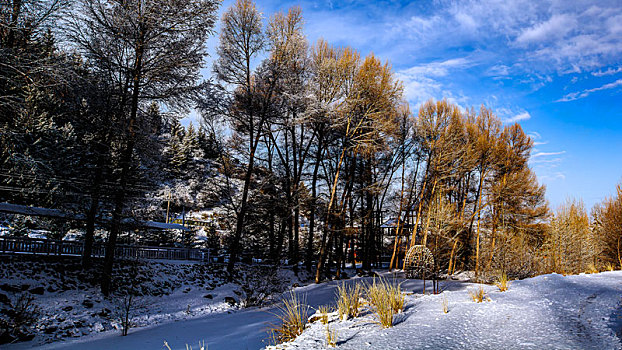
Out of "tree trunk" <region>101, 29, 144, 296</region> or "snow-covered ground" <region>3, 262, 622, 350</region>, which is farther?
"tree trunk" <region>101, 29, 144, 296</region>

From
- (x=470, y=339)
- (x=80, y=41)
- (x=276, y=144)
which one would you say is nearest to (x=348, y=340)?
(x=470, y=339)

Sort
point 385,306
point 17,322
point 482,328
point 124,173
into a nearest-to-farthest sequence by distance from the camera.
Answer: point 482,328 < point 385,306 < point 17,322 < point 124,173

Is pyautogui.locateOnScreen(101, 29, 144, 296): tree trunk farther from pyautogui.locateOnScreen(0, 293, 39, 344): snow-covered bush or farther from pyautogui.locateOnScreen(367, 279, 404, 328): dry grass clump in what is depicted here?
pyautogui.locateOnScreen(367, 279, 404, 328): dry grass clump

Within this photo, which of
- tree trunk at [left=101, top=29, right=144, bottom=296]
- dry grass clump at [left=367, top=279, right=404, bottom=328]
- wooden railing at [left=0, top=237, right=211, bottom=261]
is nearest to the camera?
dry grass clump at [left=367, top=279, right=404, bottom=328]

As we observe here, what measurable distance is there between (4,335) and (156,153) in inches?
258

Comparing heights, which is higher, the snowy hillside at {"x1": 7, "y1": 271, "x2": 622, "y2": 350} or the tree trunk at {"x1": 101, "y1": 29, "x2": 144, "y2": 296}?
the tree trunk at {"x1": 101, "y1": 29, "x2": 144, "y2": 296}

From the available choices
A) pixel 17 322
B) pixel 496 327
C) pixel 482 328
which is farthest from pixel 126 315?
pixel 496 327

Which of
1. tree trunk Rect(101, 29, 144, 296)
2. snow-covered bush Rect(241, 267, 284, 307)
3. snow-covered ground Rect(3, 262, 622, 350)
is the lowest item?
snow-covered bush Rect(241, 267, 284, 307)

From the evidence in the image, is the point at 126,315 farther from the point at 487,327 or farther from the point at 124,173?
the point at 487,327

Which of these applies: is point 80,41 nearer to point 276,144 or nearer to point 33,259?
point 33,259

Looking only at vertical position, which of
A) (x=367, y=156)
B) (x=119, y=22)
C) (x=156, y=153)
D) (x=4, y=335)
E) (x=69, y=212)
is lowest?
(x=4, y=335)

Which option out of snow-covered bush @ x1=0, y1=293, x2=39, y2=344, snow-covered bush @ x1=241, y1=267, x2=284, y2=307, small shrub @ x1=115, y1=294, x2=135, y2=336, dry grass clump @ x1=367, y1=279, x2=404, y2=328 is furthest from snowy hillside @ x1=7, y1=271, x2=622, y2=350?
snow-covered bush @ x1=241, y1=267, x2=284, y2=307

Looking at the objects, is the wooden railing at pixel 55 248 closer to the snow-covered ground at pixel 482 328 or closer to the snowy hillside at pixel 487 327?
the snow-covered ground at pixel 482 328

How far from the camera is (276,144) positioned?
19.9m
